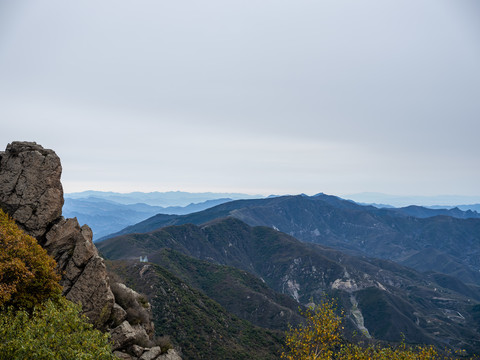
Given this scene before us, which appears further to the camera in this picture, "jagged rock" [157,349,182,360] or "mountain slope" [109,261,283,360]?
"mountain slope" [109,261,283,360]

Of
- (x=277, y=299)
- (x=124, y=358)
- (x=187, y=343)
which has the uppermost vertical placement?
(x=124, y=358)

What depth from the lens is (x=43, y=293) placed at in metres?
22.9

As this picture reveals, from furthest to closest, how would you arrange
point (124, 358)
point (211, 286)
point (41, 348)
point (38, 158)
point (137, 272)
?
point (211, 286)
point (137, 272)
point (38, 158)
point (124, 358)
point (41, 348)

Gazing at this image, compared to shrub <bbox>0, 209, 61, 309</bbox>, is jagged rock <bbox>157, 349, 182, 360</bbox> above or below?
below

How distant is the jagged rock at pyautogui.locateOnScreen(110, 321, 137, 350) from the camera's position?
25.5 metres

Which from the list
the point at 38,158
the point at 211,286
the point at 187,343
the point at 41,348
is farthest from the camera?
the point at 211,286

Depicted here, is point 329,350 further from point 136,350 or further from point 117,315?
point 117,315

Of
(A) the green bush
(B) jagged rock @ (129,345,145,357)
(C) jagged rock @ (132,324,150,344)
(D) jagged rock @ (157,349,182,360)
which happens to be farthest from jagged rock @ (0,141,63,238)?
(D) jagged rock @ (157,349,182,360)

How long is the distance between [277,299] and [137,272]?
103859 millimetres

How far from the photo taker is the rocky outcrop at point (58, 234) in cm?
2689

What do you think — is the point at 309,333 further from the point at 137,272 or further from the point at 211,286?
the point at 211,286

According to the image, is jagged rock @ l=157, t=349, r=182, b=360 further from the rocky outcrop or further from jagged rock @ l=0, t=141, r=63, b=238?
jagged rock @ l=0, t=141, r=63, b=238

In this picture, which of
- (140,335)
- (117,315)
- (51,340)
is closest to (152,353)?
(140,335)

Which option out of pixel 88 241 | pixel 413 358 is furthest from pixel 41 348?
pixel 413 358
